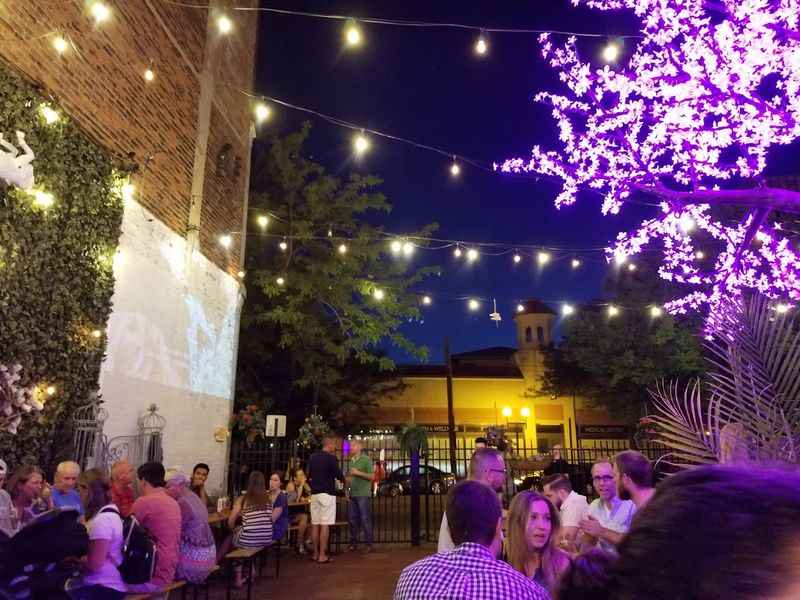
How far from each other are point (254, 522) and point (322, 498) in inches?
81.4

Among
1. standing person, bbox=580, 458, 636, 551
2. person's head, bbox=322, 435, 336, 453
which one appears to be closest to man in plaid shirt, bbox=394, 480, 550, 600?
standing person, bbox=580, 458, 636, 551

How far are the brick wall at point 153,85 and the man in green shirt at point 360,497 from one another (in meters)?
4.45

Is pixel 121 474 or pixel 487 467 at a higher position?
pixel 487 467

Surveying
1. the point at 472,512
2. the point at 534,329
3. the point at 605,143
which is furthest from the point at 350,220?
the point at 534,329

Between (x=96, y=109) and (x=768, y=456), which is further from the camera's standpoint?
(x=96, y=109)

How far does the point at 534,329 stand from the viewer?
4228 cm

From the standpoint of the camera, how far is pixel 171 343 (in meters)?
8.69

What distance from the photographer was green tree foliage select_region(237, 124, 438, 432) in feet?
48.6

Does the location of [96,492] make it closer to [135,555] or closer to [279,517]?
[135,555]

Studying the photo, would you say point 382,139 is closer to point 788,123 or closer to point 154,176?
point 154,176

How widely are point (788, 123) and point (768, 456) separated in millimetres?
5156

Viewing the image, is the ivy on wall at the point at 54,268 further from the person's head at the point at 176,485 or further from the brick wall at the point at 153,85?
the person's head at the point at 176,485

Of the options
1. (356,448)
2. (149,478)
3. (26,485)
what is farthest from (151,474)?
(356,448)

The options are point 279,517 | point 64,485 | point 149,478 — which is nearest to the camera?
point 149,478
